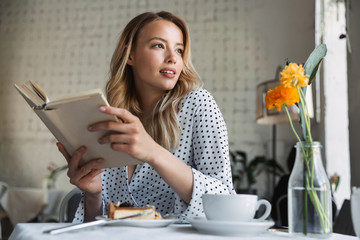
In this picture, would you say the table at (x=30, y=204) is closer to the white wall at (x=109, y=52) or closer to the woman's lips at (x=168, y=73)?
the white wall at (x=109, y=52)

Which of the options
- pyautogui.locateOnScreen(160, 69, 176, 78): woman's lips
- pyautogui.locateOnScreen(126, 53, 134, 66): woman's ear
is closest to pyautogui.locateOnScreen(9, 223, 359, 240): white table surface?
pyautogui.locateOnScreen(160, 69, 176, 78): woman's lips

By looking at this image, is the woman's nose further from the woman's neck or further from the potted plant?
the potted plant

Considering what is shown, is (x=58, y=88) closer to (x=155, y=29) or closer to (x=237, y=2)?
(x=237, y=2)

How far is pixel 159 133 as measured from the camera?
1202 millimetres

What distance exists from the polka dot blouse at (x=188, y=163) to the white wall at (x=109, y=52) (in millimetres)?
4073

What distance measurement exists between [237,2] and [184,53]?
14.4 feet

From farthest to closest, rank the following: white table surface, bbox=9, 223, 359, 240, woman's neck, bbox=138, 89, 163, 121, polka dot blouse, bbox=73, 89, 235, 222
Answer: woman's neck, bbox=138, 89, 163, 121 → polka dot blouse, bbox=73, 89, 235, 222 → white table surface, bbox=9, 223, 359, 240

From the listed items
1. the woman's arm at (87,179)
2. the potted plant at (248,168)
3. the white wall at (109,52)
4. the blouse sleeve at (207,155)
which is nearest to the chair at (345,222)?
the blouse sleeve at (207,155)

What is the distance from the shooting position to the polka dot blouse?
1.10 meters

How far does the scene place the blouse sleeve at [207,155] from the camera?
0.94 metres

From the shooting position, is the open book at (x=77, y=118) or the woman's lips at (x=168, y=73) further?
the woman's lips at (x=168, y=73)

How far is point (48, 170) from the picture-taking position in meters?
5.82

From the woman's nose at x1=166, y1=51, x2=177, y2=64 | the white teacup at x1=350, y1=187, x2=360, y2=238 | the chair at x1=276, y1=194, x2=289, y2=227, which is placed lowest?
the chair at x1=276, y1=194, x2=289, y2=227

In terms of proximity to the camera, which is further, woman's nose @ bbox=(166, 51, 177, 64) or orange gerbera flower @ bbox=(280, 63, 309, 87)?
woman's nose @ bbox=(166, 51, 177, 64)
